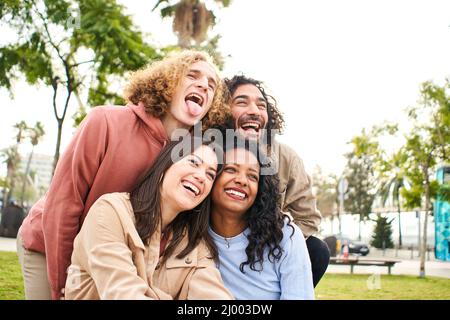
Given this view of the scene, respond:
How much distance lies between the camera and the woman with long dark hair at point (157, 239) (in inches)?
55.4

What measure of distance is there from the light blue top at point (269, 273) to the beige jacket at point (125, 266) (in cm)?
8

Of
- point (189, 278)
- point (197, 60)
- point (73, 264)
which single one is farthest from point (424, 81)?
point (73, 264)

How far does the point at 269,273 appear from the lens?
5.51ft

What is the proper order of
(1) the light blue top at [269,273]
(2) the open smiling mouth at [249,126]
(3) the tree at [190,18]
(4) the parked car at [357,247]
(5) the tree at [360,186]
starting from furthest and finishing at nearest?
1. (4) the parked car at [357,247]
2. (5) the tree at [360,186]
3. (3) the tree at [190,18]
4. (2) the open smiling mouth at [249,126]
5. (1) the light blue top at [269,273]

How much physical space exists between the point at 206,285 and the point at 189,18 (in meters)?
5.68

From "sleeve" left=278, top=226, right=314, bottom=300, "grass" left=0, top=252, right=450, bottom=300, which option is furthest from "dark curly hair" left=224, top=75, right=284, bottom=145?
"grass" left=0, top=252, right=450, bottom=300

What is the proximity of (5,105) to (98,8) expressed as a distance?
128 centimetres

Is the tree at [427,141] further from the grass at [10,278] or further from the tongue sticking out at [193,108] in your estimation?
the grass at [10,278]

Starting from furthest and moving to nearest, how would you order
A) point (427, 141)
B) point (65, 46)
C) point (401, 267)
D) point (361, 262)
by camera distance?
point (361, 262), point (401, 267), point (65, 46), point (427, 141)

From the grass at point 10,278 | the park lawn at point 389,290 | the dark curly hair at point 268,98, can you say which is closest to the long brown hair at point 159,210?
the dark curly hair at point 268,98

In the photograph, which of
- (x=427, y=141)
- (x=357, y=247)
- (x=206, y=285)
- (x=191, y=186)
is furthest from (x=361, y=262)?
(x=191, y=186)

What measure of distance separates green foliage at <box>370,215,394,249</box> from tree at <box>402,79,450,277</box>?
400 centimetres

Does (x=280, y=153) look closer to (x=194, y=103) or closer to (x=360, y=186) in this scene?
(x=194, y=103)
